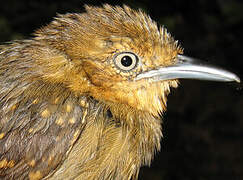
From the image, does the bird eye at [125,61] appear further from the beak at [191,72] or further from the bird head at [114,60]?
the beak at [191,72]

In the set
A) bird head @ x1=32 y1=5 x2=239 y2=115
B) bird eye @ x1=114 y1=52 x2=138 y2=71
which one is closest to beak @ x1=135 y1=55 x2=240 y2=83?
bird head @ x1=32 y1=5 x2=239 y2=115

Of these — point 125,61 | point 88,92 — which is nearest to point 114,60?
point 125,61

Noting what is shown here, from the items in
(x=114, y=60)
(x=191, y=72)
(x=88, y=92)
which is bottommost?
(x=88, y=92)

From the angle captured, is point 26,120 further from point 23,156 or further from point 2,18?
point 2,18

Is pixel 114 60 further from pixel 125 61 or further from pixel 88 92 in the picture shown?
pixel 88 92

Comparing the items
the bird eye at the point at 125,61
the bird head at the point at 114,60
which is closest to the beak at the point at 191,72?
the bird head at the point at 114,60

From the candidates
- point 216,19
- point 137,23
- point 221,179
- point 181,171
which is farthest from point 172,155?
point 137,23

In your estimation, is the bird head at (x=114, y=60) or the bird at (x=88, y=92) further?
the bird head at (x=114, y=60)

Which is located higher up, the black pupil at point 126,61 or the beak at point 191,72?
the beak at point 191,72

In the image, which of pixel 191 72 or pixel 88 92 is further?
pixel 191 72
